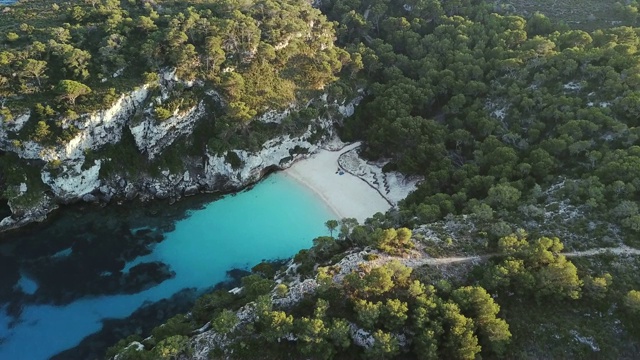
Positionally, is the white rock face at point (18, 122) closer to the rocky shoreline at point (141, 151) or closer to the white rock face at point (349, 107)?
the rocky shoreline at point (141, 151)

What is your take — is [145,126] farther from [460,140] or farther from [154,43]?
[460,140]

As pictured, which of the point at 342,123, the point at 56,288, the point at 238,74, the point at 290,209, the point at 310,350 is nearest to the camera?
the point at 310,350

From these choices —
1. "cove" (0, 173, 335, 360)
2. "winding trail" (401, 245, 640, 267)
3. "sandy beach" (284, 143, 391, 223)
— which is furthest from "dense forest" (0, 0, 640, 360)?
"cove" (0, 173, 335, 360)

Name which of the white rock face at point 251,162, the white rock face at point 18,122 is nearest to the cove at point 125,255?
the white rock face at point 251,162

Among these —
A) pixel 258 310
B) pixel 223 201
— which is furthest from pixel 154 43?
pixel 258 310

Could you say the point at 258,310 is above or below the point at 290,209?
above

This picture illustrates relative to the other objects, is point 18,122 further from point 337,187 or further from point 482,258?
point 482,258
